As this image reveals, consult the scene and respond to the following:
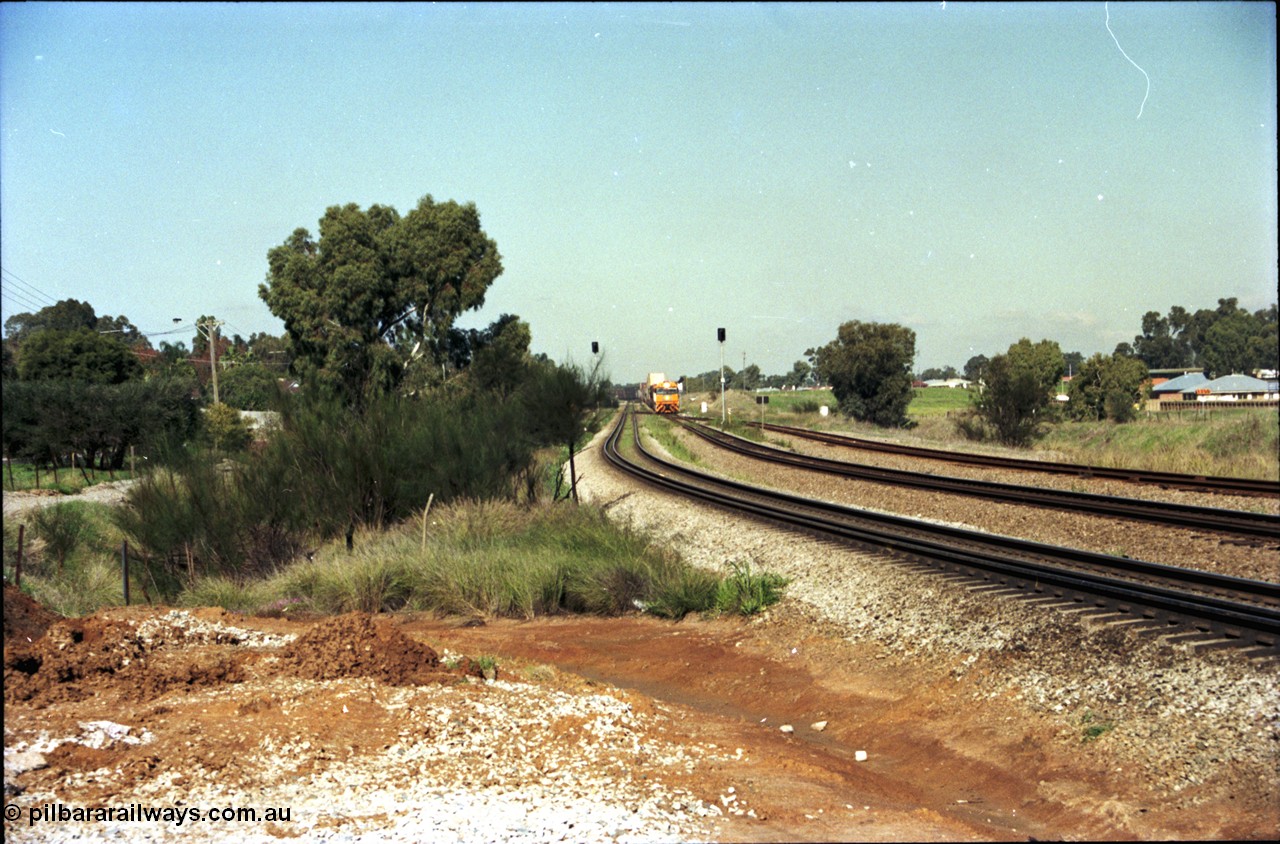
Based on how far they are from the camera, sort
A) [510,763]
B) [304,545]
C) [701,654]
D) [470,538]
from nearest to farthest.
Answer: [510,763]
[701,654]
[470,538]
[304,545]

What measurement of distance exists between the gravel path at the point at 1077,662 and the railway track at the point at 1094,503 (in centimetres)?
100

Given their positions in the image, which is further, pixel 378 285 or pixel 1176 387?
pixel 1176 387

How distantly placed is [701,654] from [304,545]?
9882mm

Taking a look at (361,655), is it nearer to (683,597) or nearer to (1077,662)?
(1077,662)

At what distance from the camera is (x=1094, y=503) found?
60.1ft

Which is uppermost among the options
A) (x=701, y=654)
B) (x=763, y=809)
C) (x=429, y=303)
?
(x=429, y=303)

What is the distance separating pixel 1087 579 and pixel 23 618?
10.4m

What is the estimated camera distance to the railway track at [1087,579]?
8.47 m

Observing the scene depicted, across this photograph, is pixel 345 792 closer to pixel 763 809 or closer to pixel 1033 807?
pixel 763 809

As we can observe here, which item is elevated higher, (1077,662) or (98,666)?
(98,666)

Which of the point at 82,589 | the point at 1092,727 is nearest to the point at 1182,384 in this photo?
the point at 1092,727

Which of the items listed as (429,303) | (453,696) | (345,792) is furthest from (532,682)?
(429,303)

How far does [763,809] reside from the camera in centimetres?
513

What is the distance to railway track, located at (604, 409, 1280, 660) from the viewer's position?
8470 mm
